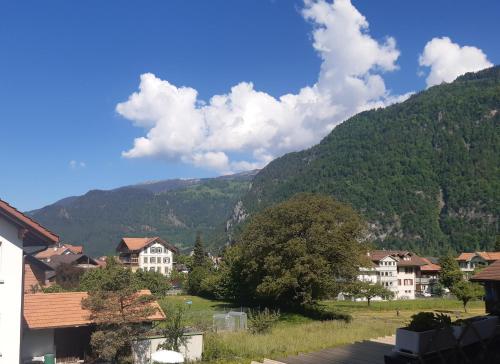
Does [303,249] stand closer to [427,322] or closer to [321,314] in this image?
[321,314]

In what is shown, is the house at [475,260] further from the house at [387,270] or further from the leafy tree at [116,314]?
the leafy tree at [116,314]

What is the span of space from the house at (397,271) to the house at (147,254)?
46.6m

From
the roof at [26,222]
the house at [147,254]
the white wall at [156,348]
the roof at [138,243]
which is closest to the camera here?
the roof at [26,222]

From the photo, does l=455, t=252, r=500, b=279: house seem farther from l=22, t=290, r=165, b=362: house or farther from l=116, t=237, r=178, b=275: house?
l=22, t=290, r=165, b=362: house

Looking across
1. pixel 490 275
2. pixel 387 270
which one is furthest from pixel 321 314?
pixel 387 270

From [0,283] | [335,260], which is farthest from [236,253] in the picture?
[0,283]

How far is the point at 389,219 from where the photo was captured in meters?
198

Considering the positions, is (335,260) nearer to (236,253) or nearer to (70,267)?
(236,253)

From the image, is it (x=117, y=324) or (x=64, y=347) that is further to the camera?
(x=64, y=347)

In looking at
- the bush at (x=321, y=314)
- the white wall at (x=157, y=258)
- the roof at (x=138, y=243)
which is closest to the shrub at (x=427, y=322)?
the bush at (x=321, y=314)

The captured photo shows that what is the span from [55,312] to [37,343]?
1.47 meters

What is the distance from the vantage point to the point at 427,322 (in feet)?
35.4

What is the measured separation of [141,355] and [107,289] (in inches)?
124

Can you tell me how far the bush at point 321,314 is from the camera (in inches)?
1524
